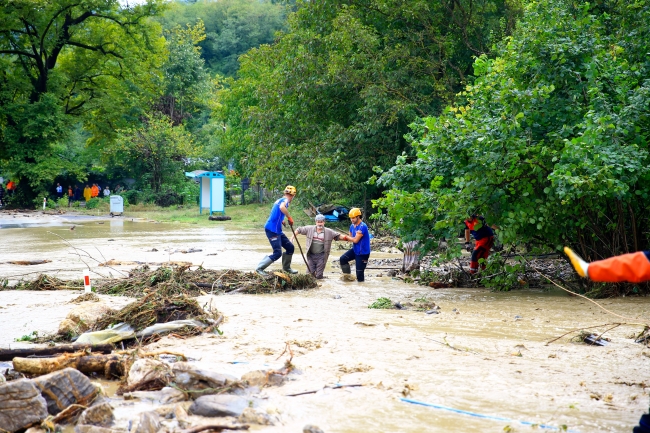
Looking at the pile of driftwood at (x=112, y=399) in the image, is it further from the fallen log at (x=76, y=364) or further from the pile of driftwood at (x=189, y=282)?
the pile of driftwood at (x=189, y=282)

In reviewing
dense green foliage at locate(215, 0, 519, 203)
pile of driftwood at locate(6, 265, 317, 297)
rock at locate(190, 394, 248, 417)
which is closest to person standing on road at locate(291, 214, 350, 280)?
pile of driftwood at locate(6, 265, 317, 297)

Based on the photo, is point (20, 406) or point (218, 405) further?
point (218, 405)

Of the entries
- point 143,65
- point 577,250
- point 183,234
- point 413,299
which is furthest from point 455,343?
point 143,65

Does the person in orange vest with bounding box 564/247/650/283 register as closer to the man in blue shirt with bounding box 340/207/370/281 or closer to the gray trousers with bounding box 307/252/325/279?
the man in blue shirt with bounding box 340/207/370/281

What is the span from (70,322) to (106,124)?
38881mm

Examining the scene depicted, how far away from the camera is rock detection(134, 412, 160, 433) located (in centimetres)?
452

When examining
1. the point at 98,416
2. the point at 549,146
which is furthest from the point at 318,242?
the point at 98,416

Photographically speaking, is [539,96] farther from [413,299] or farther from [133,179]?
[133,179]

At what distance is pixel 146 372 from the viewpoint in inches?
229

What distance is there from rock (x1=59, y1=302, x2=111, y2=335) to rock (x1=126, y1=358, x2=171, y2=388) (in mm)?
1954

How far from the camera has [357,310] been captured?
9.82m

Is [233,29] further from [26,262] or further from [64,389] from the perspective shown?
[64,389]

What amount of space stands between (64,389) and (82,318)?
3.01 m

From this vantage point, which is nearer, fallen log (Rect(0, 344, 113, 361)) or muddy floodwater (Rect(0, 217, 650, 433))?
muddy floodwater (Rect(0, 217, 650, 433))
